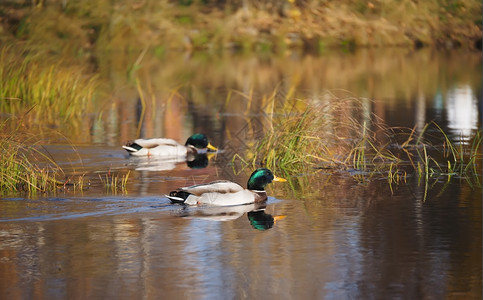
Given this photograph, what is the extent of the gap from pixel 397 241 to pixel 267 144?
5371 mm

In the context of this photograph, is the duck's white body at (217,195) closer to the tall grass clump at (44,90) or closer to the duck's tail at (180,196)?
the duck's tail at (180,196)

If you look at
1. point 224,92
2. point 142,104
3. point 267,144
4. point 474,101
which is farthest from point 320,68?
point 267,144

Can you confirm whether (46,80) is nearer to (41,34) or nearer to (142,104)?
(142,104)

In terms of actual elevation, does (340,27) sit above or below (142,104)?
above

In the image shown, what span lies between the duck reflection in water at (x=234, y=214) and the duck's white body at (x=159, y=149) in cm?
447

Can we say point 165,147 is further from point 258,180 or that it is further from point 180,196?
point 180,196

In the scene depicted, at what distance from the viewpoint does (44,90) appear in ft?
73.4

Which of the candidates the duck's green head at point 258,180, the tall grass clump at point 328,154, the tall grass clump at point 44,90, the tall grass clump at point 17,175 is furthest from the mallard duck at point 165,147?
the duck's green head at point 258,180

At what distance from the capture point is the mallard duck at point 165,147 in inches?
667

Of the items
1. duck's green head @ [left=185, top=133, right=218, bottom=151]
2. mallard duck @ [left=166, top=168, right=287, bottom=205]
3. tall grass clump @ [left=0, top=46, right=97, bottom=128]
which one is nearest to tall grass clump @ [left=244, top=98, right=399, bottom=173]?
duck's green head @ [left=185, top=133, right=218, bottom=151]

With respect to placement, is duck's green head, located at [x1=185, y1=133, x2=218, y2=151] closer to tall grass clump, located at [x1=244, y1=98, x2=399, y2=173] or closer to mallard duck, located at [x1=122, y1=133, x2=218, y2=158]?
mallard duck, located at [x1=122, y1=133, x2=218, y2=158]

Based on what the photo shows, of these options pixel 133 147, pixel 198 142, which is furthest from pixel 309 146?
pixel 133 147

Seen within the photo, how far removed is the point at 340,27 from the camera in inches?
2019

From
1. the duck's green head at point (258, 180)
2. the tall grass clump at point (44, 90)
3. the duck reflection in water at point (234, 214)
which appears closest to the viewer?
the duck reflection in water at point (234, 214)
